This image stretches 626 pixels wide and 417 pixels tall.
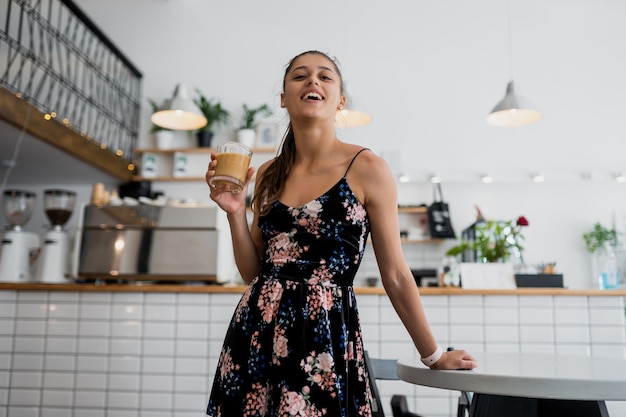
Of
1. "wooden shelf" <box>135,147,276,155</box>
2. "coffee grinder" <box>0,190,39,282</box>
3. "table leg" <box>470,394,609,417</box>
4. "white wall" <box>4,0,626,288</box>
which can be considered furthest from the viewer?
"wooden shelf" <box>135,147,276,155</box>

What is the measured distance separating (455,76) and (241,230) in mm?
5742

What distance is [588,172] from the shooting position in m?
6.32

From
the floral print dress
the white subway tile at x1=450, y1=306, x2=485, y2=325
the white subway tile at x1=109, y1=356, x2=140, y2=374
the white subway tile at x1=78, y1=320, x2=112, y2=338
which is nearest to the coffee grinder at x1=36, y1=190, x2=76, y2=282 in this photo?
the white subway tile at x1=78, y1=320, x2=112, y2=338

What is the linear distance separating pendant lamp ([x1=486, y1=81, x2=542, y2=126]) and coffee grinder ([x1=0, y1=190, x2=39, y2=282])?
3.96 metres

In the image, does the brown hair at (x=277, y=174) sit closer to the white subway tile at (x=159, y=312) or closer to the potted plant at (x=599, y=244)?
the white subway tile at (x=159, y=312)

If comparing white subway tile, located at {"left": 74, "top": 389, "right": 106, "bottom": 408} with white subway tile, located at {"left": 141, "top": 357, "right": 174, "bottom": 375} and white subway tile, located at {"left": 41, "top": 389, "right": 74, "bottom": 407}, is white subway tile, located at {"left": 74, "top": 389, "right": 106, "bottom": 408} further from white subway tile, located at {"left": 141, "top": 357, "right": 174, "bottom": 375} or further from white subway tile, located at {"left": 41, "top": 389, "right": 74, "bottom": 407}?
white subway tile, located at {"left": 141, "top": 357, "right": 174, "bottom": 375}

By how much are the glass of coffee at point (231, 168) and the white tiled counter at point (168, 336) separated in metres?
2.43

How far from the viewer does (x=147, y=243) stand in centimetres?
492

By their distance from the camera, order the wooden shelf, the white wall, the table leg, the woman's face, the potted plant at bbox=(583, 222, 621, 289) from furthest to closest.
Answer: the wooden shelf
the white wall
the potted plant at bbox=(583, 222, 621, 289)
the table leg
the woman's face

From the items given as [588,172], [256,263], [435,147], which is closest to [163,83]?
[435,147]

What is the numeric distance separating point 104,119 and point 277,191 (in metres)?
5.78

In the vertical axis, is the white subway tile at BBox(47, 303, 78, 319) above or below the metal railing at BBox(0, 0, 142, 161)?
below

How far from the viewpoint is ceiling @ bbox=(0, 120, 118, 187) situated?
499 centimetres

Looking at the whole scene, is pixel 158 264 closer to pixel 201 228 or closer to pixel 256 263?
pixel 201 228
